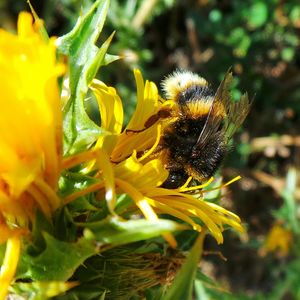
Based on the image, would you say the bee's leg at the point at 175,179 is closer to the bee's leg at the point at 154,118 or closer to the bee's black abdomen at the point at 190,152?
the bee's black abdomen at the point at 190,152

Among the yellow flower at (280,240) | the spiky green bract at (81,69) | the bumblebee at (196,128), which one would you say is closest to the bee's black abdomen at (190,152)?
the bumblebee at (196,128)

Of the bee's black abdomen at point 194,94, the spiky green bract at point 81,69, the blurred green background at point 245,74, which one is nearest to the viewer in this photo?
the spiky green bract at point 81,69

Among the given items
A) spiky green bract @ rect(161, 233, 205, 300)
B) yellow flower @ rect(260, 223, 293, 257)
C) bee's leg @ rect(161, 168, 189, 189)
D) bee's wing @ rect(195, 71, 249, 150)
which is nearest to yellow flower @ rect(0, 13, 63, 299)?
spiky green bract @ rect(161, 233, 205, 300)

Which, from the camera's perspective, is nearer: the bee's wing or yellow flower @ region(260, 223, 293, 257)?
the bee's wing

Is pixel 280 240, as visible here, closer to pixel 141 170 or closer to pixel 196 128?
pixel 196 128

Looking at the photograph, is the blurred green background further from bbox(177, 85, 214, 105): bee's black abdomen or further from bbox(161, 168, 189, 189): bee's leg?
bbox(161, 168, 189, 189): bee's leg

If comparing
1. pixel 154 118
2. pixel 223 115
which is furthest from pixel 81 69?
pixel 223 115

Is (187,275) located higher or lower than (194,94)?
higher
